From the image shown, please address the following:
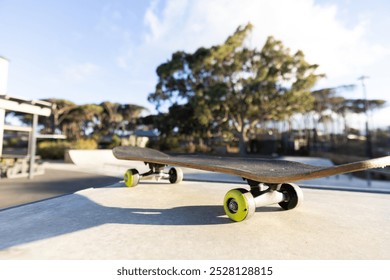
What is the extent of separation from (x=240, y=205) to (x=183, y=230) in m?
0.86

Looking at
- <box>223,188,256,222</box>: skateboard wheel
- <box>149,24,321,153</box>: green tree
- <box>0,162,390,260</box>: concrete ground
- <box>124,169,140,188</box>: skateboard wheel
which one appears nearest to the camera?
<box>0,162,390,260</box>: concrete ground

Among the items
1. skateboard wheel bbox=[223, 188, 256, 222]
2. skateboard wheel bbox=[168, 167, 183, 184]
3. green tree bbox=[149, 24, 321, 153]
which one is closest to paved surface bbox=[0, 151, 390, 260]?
skateboard wheel bbox=[223, 188, 256, 222]

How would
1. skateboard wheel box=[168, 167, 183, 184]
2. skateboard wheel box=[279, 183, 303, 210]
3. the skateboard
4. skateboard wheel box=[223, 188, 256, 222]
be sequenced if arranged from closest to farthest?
the skateboard
skateboard wheel box=[223, 188, 256, 222]
skateboard wheel box=[279, 183, 303, 210]
skateboard wheel box=[168, 167, 183, 184]

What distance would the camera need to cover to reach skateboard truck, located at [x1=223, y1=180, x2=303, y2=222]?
2.79 metres

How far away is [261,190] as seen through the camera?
318 centimetres

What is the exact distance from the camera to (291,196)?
348 cm

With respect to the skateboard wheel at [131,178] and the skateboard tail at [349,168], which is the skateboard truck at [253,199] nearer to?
the skateboard tail at [349,168]

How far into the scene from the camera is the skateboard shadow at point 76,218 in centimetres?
243

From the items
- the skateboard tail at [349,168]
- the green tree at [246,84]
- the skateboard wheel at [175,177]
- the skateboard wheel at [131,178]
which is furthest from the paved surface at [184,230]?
the green tree at [246,84]

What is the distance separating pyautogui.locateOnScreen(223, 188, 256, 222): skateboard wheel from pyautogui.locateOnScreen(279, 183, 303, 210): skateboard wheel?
0.91 meters

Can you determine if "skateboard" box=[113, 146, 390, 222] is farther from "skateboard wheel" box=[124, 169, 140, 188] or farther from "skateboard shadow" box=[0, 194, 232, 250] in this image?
"skateboard wheel" box=[124, 169, 140, 188]

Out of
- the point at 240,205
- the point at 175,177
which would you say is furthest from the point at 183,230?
the point at 175,177

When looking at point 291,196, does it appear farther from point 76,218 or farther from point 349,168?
point 76,218
